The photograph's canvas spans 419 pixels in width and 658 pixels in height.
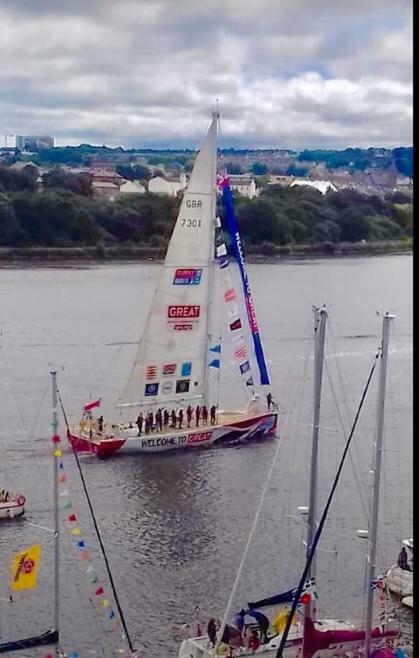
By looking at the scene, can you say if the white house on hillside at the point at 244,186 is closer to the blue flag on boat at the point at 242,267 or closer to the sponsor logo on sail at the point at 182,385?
the blue flag on boat at the point at 242,267

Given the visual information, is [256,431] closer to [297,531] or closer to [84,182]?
[297,531]

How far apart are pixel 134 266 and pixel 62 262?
4.01 feet

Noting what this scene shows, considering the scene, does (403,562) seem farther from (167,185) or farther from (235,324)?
(167,185)

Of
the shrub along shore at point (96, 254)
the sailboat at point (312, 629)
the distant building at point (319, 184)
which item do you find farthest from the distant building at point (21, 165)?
the sailboat at point (312, 629)

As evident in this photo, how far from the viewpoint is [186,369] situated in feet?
24.2

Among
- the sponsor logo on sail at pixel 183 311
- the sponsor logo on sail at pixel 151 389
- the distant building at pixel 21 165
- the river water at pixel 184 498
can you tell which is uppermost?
the distant building at pixel 21 165

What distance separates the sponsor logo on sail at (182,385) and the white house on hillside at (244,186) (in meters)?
15.0

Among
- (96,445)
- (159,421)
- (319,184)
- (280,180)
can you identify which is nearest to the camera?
(96,445)

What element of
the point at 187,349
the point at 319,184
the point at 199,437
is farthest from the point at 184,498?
the point at 319,184

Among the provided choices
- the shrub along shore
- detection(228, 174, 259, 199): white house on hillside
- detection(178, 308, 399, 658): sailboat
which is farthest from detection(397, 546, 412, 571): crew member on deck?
detection(228, 174, 259, 199): white house on hillside

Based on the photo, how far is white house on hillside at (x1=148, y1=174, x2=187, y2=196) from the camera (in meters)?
23.1

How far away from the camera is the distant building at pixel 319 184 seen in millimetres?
Result: 24297

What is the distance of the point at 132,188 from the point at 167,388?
17.3 meters

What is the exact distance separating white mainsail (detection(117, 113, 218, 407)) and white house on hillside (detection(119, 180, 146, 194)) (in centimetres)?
1543
